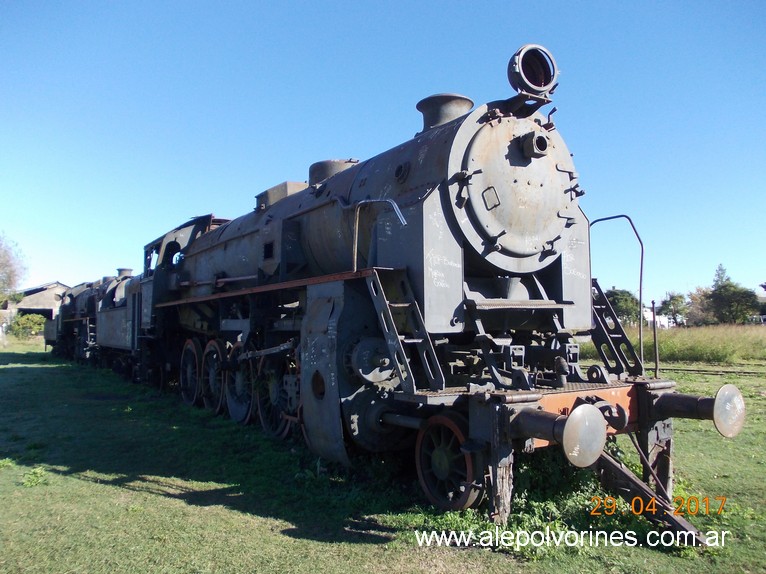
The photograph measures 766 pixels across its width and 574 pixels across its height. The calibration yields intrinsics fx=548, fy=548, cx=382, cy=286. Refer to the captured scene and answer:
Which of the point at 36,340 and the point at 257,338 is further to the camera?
the point at 36,340

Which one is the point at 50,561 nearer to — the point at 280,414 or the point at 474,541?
the point at 474,541

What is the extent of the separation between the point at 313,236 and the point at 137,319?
7.69 meters

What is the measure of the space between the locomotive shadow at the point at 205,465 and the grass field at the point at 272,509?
0.02 metres

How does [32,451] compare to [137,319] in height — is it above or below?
below

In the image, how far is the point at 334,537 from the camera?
425 cm

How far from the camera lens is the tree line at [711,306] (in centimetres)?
3988

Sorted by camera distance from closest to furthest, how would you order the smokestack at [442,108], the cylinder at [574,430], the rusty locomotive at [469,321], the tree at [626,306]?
the cylinder at [574,430], the rusty locomotive at [469,321], the smokestack at [442,108], the tree at [626,306]

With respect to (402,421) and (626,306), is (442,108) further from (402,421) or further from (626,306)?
(626,306)

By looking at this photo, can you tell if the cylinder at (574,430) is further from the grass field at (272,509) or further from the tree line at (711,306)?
the tree line at (711,306)

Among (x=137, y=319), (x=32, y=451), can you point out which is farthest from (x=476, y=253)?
(x=137, y=319)

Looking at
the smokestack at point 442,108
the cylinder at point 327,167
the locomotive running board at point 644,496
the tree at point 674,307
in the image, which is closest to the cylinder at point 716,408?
the locomotive running board at point 644,496

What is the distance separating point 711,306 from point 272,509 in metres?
46.5

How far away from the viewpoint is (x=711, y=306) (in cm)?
4297

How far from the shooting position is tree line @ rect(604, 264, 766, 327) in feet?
131
